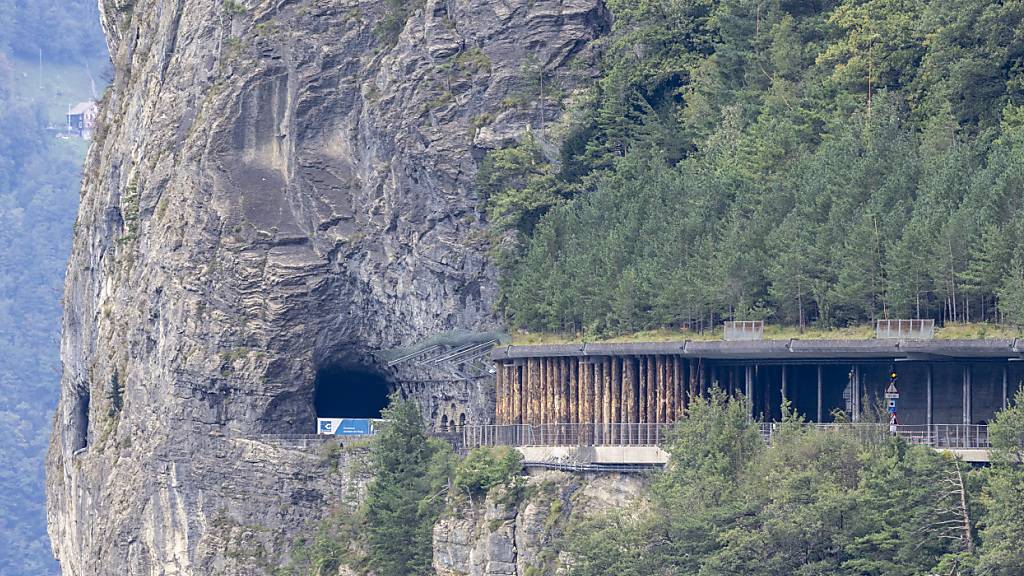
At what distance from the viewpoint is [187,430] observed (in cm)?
12106

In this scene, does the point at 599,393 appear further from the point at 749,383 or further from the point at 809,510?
the point at 809,510

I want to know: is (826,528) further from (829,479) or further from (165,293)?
(165,293)

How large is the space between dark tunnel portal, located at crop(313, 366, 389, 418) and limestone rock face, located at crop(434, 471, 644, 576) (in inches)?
1029

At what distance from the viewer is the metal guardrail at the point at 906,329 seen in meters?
90.8

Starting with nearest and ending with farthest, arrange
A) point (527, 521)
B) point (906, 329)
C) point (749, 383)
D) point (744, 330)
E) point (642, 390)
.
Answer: point (906, 329)
point (527, 521)
point (744, 330)
point (749, 383)
point (642, 390)

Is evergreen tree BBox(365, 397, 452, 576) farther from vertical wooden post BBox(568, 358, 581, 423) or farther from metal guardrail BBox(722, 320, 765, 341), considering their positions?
metal guardrail BBox(722, 320, 765, 341)

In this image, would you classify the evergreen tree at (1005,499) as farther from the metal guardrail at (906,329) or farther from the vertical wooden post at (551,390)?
the vertical wooden post at (551,390)

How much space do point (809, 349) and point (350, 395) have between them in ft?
130

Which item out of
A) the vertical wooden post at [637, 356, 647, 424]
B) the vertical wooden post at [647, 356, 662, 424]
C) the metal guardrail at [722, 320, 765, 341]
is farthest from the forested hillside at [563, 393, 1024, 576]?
the vertical wooden post at [637, 356, 647, 424]

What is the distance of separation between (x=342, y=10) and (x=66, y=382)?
34.1 m

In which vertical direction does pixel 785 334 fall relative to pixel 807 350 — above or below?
above

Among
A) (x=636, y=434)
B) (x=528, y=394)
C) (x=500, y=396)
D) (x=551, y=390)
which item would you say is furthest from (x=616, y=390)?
(x=500, y=396)

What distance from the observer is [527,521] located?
95125 mm

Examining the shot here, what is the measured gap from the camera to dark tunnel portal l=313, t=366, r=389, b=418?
125812mm
